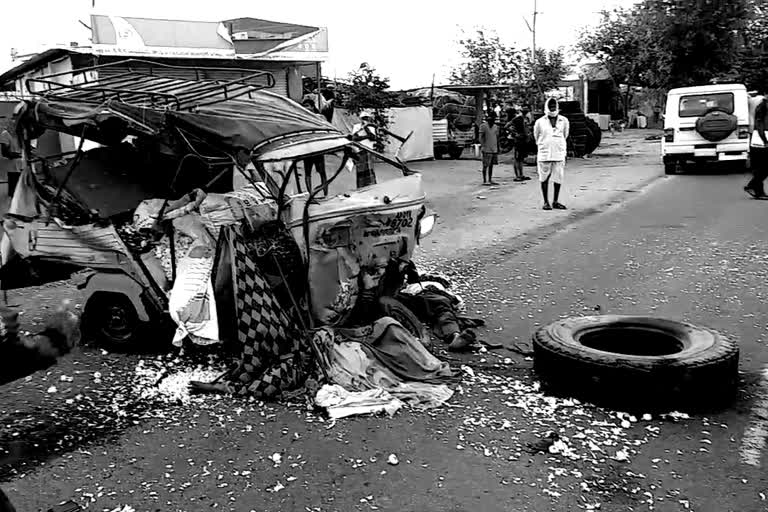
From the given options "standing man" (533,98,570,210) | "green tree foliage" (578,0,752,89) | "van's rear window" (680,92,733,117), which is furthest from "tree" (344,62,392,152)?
"green tree foliage" (578,0,752,89)

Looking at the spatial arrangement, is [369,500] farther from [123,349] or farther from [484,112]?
[484,112]

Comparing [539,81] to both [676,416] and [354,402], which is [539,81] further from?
[354,402]

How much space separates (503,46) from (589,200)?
15900 millimetres

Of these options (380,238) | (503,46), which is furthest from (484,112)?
(380,238)

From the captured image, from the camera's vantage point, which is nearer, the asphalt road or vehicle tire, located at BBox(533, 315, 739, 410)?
the asphalt road

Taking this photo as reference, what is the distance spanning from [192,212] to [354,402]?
6.58 ft

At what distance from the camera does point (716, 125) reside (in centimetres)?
1753

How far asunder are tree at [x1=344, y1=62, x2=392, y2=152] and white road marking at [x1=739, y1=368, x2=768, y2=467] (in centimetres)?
1522

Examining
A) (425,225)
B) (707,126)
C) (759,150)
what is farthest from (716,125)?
(425,225)

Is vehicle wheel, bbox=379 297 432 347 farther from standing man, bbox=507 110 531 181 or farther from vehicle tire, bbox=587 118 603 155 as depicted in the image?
vehicle tire, bbox=587 118 603 155

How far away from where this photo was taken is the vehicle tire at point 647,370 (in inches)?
180

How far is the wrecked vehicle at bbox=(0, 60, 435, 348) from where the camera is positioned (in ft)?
18.1

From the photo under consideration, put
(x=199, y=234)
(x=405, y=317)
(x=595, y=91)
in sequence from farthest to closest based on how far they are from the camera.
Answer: (x=595, y=91), (x=405, y=317), (x=199, y=234)

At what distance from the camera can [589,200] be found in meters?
14.8
